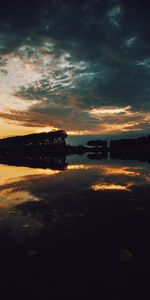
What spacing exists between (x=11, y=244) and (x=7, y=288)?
2007mm

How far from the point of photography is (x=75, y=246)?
6574 millimetres

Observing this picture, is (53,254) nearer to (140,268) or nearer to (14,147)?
(140,268)

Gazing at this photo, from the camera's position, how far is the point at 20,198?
507 inches

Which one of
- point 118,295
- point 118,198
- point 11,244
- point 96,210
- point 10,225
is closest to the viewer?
point 118,295

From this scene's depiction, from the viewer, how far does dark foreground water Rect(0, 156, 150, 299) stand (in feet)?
16.1

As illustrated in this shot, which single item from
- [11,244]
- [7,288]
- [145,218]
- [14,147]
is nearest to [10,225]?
[11,244]

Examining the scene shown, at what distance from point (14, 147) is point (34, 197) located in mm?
109118

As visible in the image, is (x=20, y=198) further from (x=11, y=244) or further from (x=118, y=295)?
(x=118, y=295)

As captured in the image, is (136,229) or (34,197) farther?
Result: (34,197)

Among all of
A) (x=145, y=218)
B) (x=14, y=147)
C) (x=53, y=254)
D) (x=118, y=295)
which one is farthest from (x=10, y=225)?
(x=14, y=147)

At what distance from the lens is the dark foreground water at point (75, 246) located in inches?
194

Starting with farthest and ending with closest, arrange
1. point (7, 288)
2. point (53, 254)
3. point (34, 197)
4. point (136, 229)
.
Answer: point (34, 197)
point (136, 229)
point (53, 254)
point (7, 288)

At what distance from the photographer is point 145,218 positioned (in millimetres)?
8844

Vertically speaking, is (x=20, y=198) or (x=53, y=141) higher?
(x=53, y=141)
